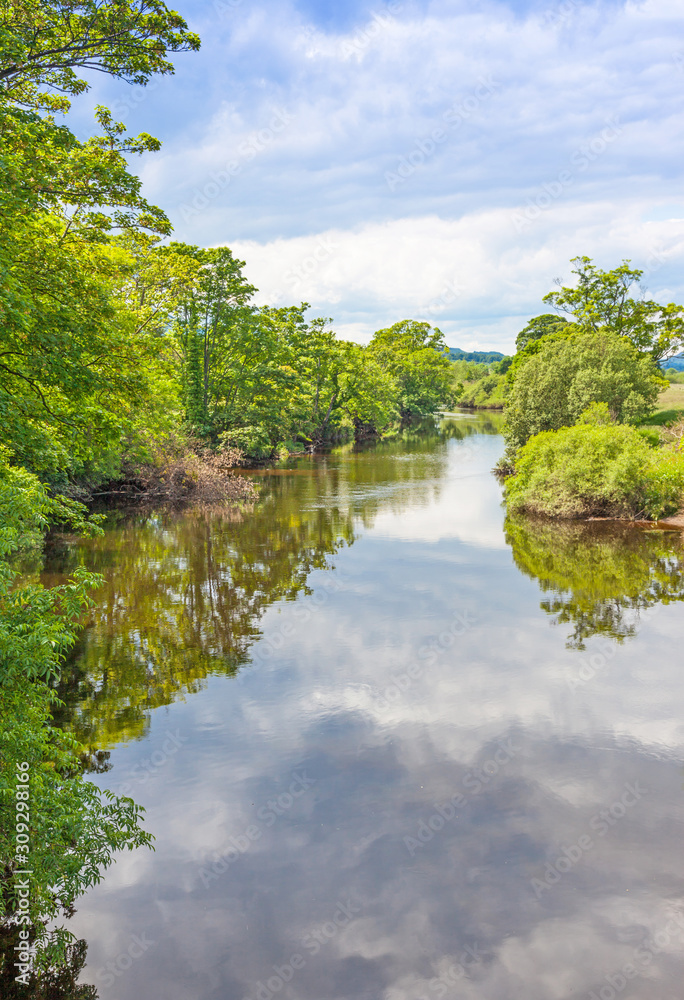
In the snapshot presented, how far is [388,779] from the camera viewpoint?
9406 mm

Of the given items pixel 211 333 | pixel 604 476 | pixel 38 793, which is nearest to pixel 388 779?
pixel 38 793

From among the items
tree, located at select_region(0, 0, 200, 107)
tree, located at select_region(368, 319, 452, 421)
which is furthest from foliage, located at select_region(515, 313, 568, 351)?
tree, located at select_region(0, 0, 200, 107)

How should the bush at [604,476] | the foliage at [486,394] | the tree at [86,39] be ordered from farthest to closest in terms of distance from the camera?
the foliage at [486,394], the bush at [604,476], the tree at [86,39]

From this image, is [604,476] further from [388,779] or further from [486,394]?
[486,394]

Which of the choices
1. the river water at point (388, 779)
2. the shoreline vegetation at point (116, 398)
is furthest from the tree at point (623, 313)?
the river water at point (388, 779)

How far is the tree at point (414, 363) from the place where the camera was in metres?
98.2

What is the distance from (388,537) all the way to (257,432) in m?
24.3

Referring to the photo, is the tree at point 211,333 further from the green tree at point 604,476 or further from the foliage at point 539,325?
the foliage at point 539,325

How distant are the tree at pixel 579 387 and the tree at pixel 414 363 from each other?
52.8 m

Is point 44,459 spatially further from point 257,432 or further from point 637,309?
point 637,309

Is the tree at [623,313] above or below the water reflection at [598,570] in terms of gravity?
above

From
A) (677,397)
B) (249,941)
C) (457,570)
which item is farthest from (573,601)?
(677,397)

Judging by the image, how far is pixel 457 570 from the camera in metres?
20.4

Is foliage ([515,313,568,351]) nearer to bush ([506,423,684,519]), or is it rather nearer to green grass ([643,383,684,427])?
green grass ([643,383,684,427])
